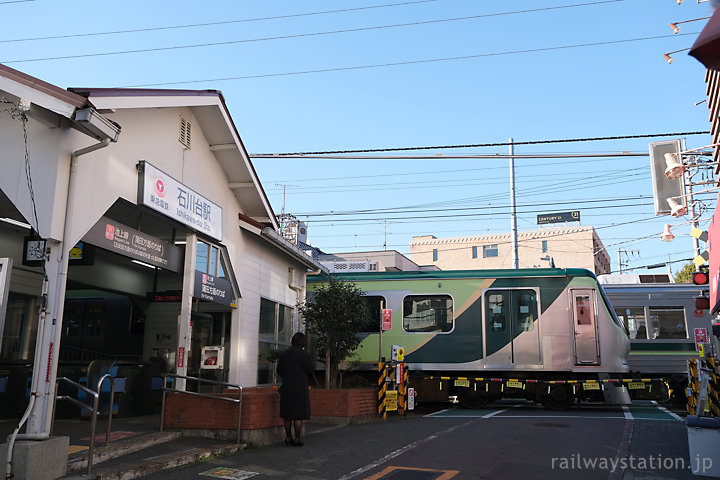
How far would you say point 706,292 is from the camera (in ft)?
58.3

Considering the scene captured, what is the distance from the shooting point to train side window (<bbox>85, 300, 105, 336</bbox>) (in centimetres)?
1563

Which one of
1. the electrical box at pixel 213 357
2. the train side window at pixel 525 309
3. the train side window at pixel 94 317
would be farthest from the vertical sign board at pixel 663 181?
the train side window at pixel 94 317

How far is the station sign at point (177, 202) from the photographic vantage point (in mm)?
9031

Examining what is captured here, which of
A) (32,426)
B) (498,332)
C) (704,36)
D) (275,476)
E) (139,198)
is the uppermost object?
(139,198)

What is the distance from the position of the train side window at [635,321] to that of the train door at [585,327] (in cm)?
357

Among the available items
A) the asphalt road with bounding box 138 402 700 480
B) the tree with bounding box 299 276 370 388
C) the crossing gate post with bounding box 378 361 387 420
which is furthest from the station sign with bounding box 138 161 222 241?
the crossing gate post with bounding box 378 361 387 420

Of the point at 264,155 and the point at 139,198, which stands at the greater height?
the point at 264,155

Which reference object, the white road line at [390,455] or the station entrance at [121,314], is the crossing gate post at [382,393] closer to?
the white road line at [390,455]

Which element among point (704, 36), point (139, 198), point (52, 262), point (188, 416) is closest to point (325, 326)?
point (188, 416)

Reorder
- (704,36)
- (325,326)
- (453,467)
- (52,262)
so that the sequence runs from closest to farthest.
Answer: (704,36), (52,262), (453,467), (325,326)

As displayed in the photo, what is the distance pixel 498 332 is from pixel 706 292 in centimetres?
705

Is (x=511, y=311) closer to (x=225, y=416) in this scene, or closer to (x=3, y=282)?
(x=225, y=416)

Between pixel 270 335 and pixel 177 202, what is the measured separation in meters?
5.37

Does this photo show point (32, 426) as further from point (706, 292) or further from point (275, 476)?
point (706, 292)
